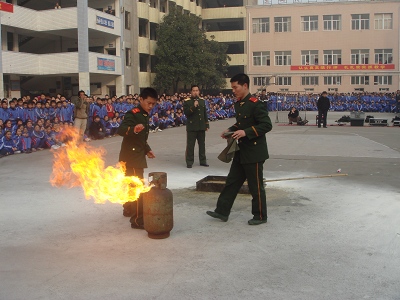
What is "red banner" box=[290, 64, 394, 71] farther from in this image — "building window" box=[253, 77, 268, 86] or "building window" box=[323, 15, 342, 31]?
"building window" box=[323, 15, 342, 31]

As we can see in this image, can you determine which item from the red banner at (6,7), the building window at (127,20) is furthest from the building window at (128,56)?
the red banner at (6,7)

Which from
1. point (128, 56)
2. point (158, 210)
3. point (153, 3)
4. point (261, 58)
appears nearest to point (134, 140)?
point (158, 210)

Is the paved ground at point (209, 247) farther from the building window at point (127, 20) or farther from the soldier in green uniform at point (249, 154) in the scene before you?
the building window at point (127, 20)

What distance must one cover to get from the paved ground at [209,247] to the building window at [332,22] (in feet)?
148

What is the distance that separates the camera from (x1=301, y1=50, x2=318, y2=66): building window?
51.3 meters

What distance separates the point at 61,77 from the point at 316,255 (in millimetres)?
32179

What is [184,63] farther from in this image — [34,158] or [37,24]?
[34,158]

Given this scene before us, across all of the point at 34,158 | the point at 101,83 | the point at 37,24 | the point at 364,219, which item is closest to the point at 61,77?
the point at 101,83

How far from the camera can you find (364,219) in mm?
6383

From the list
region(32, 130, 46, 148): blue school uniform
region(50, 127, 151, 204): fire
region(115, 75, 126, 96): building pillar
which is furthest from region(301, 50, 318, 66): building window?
region(50, 127, 151, 204): fire

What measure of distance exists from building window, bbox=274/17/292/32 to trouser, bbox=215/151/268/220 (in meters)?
48.7

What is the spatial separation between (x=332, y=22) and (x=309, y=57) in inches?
176

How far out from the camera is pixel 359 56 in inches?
1981

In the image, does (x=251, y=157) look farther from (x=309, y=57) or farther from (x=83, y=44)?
(x=309, y=57)
